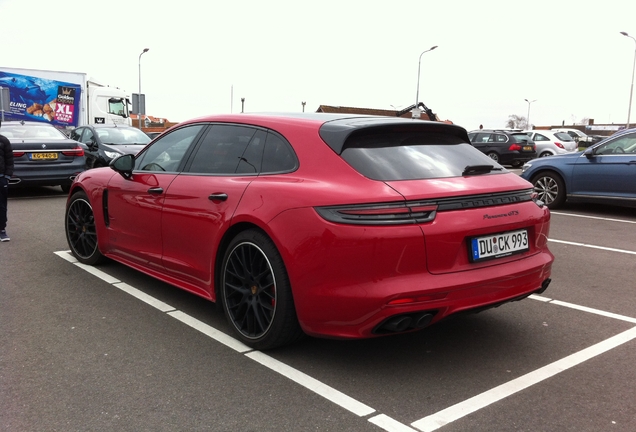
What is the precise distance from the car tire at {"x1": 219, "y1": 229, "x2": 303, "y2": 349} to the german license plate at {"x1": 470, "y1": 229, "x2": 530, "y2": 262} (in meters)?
1.09

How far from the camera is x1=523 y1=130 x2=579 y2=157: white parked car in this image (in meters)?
26.5

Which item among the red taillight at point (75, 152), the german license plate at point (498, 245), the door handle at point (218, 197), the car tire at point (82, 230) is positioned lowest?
the car tire at point (82, 230)

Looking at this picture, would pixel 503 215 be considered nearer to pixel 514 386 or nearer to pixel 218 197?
pixel 514 386

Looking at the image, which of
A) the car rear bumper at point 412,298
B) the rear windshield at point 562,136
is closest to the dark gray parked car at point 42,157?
the car rear bumper at point 412,298

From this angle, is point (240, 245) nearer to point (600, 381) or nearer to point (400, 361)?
point (400, 361)

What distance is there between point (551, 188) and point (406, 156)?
8.88 m

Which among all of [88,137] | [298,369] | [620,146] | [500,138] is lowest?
[298,369]

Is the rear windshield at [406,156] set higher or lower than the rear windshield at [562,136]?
lower

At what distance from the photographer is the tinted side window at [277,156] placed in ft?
12.6

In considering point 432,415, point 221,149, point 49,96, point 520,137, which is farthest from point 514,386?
point 49,96

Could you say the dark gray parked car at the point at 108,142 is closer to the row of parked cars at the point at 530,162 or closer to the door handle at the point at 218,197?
the row of parked cars at the point at 530,162

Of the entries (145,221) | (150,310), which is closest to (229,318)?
(150,310)

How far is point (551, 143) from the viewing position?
87.5 ft

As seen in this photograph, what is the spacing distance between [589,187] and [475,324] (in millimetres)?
7657
